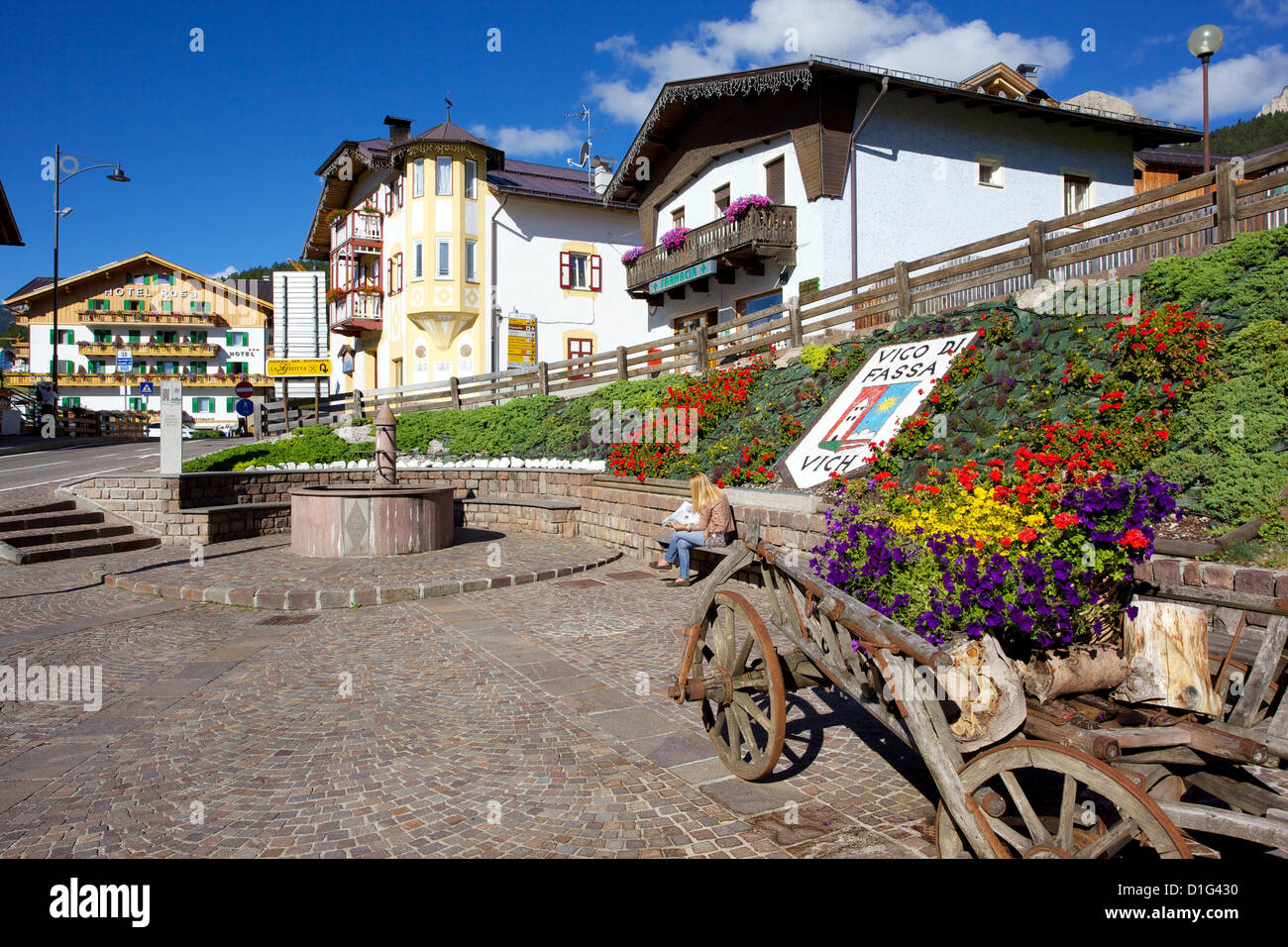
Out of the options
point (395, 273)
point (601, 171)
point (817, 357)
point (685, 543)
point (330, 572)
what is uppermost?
point (601, 171)

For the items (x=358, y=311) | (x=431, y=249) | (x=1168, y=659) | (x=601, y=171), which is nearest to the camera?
(x=1168, y=659)

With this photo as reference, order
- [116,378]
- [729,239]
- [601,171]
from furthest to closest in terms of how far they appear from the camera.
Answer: [116,378]
[601,171]
[729,239]

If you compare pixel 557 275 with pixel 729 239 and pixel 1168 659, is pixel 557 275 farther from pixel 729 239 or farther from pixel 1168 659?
pixel 1168 659

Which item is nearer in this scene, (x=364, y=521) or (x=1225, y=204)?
(x=1225, y=204)

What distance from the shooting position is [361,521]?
11539mm

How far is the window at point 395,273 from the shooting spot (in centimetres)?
3322

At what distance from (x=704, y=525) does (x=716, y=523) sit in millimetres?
153

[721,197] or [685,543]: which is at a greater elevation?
[721,197]

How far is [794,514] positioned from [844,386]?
407cm

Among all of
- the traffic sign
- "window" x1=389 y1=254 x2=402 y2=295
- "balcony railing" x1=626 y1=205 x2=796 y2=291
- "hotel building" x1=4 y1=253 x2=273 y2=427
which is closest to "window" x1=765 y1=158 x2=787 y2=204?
"balcony railing" x1=626 y1=205 x2=796 y2=291

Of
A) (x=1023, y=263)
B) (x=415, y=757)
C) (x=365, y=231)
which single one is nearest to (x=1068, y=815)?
(x=415, y=757)
